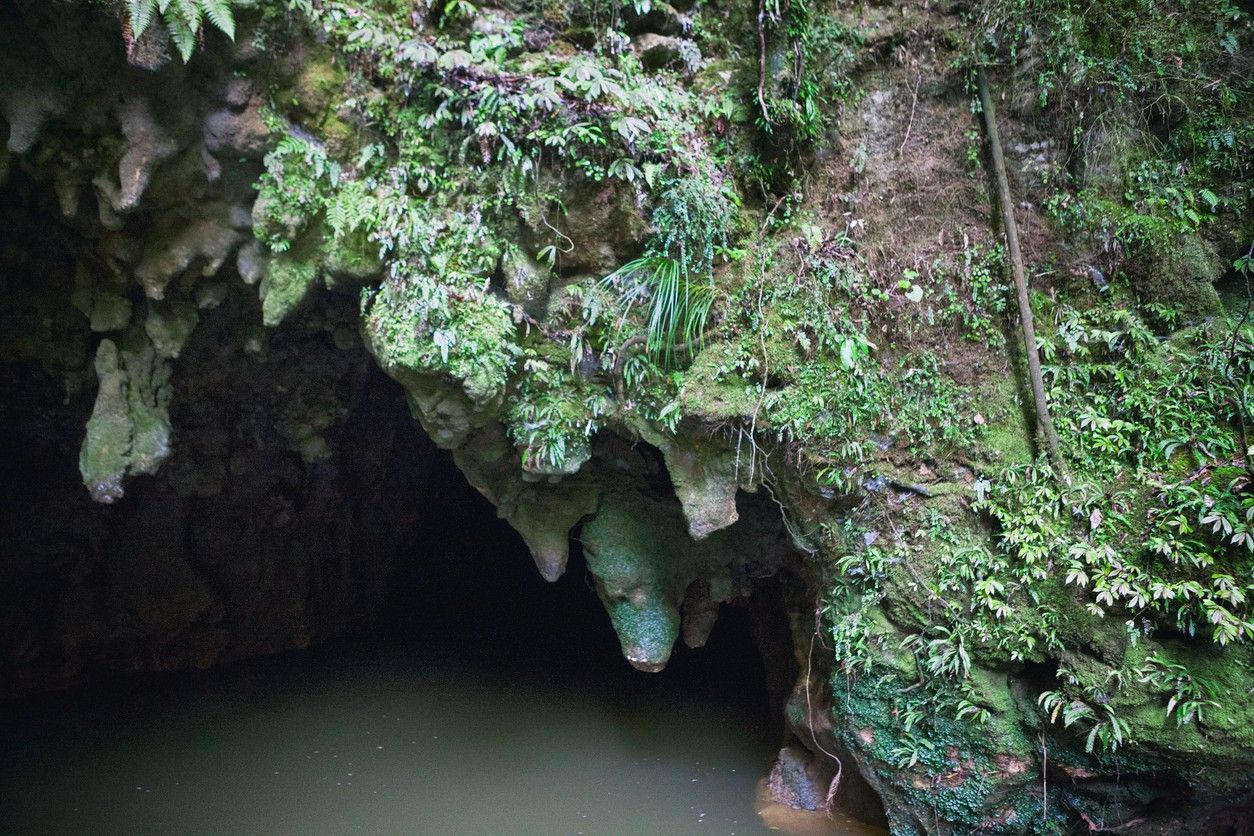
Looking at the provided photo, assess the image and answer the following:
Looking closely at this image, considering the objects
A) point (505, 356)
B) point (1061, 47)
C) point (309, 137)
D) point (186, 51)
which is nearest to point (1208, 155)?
point (1061, 47)

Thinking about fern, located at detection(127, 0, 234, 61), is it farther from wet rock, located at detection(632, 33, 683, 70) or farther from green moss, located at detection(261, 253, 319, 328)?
wet rock, located at detection(632, 33, 683, 70)

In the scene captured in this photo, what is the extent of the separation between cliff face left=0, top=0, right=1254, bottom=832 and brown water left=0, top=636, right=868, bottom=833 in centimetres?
153

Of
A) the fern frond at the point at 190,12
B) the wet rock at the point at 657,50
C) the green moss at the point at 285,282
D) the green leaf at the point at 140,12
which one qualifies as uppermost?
the wet rock at the point at 657,50

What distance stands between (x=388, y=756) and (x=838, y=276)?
5.60 metres

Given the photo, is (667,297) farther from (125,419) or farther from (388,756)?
(388,756)

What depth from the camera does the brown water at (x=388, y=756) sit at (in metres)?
6.05

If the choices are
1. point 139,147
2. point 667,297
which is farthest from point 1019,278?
point 139,147

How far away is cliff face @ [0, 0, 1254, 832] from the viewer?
445 centimetres

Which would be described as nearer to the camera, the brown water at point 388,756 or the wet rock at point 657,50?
the wet rock at point 657,50

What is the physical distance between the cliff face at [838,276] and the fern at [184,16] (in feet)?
0.61

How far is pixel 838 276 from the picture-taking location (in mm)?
5090

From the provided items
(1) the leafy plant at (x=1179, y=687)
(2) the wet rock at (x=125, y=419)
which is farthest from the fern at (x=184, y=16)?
(1) the leafy plant at (x=1179, y=687)

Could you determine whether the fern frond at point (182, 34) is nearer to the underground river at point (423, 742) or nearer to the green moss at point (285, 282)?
the green moss at point (285, 282)

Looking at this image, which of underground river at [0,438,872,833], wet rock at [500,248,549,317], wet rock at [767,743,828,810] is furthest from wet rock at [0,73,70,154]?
wet rock at [767,743,828,810]
